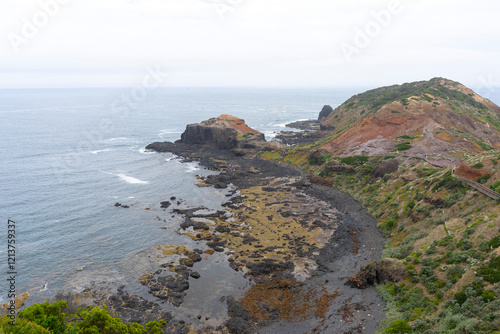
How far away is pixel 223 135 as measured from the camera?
378ft

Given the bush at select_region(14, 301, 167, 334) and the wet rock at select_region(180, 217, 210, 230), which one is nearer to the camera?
the bush at select_region(14, 301, 167, 334)

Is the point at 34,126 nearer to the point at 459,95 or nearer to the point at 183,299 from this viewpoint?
the point at 183,299

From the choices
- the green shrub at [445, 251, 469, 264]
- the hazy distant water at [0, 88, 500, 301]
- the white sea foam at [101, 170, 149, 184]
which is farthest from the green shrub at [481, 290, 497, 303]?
the white sea foam at [101, 170, 149, 184]

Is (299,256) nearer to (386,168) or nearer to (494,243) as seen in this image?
(494,243)

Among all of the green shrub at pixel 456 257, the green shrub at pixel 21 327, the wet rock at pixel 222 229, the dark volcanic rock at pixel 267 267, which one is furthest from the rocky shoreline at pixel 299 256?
the green shrub at pixel 21 327

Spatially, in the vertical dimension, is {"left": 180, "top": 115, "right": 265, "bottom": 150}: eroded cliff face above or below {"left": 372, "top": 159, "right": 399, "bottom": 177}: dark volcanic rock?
below

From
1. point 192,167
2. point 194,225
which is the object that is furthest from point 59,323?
point 192,167

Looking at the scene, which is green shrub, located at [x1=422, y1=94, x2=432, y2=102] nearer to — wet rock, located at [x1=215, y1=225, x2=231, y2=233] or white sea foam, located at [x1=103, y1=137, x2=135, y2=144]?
wet rock, located at [x1=215, y1=225, x2=231, y2=233]

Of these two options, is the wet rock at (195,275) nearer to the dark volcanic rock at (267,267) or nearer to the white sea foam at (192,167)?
the dark volcanic rock at (267,267)

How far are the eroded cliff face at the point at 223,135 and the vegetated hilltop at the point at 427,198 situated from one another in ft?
44.9

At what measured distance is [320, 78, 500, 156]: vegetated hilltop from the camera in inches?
3091

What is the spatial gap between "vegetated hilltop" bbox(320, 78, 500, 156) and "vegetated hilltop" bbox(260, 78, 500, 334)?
1.10 ft

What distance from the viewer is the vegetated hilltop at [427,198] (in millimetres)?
27656

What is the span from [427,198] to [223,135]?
80.0m
